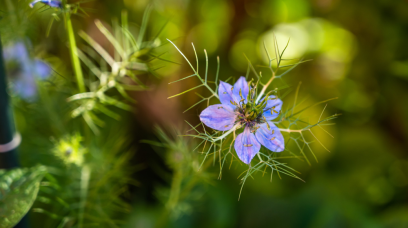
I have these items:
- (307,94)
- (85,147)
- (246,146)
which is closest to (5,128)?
(85,147)

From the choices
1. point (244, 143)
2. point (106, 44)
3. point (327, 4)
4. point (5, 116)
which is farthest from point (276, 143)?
point (327, 4)

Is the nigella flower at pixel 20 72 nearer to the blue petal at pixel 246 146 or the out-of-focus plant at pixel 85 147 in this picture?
the out-of-focus plant at pixel 85 147

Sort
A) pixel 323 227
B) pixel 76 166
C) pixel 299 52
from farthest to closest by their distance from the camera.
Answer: pixel 299 52, pixel 323 227, pixel 76 166

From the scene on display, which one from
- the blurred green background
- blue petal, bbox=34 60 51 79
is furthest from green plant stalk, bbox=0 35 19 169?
the blurred green background

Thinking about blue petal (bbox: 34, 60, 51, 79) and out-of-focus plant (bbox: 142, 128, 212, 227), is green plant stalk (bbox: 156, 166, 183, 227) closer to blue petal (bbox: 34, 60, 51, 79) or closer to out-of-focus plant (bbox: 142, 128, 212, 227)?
out-of-focus plant (bbox: 142, 128, 212, 227)

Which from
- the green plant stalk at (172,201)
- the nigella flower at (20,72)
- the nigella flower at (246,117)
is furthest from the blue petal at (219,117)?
the nigella flower at (20,72)

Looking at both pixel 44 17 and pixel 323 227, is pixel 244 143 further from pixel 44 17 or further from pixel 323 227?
pixel 44 17
